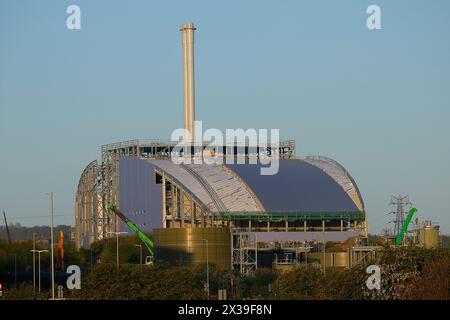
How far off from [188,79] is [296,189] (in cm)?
2015

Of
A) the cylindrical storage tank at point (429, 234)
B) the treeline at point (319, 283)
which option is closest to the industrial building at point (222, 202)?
the cylindrical storage tank at point (429, 234)

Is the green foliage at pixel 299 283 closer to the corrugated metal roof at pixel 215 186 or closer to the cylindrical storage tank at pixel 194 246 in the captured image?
the cylindrical storage tank at pixel 194 246

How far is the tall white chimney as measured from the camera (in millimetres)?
156625

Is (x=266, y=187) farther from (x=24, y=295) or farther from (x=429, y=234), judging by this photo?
(x=24, y=295)

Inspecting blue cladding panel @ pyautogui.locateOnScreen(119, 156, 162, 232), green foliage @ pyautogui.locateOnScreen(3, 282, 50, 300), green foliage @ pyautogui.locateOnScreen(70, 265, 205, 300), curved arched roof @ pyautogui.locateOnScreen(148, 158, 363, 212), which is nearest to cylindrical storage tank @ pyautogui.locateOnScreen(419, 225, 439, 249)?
curved arched roof @ pyautogui.locateOnScreen(148, 158, 363, 212)

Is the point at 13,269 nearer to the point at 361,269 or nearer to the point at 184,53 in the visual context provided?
the point at 184,53

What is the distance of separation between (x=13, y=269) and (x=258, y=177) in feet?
99.2

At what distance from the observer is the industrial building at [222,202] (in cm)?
13900

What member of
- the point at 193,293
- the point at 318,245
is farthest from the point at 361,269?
the point at 318,245

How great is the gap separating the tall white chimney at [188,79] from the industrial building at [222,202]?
12cm

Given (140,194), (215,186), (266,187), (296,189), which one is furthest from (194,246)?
(296,189)

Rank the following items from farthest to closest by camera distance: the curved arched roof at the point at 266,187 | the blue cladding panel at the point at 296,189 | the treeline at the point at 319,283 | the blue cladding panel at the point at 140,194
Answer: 1. the blue cladding panel at the point at 140,194
2. the blue cladding panel at the point at 296,189
3. the curved arched roof at the point at 266,187
4. the treeline at the point at 319,283

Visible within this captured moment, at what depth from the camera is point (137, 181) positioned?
491 ft
